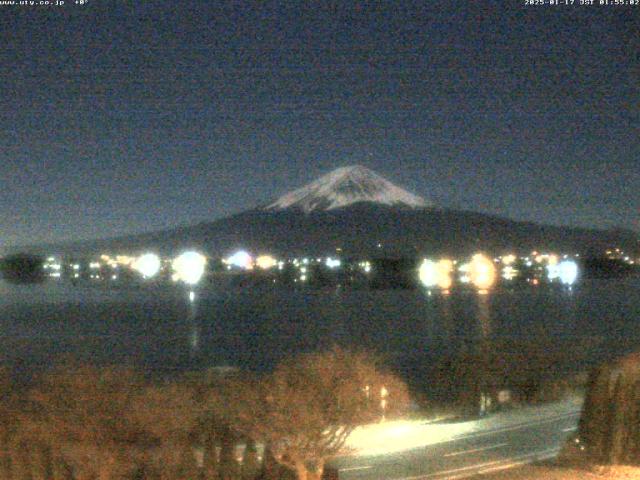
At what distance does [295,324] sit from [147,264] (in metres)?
19.2

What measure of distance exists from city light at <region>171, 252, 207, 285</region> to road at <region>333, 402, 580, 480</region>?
156 ft

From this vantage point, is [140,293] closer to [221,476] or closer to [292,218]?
[292,218]

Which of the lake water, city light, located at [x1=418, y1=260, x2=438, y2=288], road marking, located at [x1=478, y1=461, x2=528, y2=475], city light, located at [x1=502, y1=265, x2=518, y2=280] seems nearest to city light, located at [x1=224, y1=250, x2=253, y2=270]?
the lake water

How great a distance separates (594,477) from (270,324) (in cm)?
3733

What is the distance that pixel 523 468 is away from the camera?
10656 millimetres

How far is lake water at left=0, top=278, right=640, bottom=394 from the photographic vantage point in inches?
1266

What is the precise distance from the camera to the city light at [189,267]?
209ft

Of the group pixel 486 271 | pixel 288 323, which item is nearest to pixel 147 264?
pixel 288 323

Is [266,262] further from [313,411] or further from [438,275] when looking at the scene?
[313,411]

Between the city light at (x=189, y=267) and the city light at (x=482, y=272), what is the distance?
1687 centimetres

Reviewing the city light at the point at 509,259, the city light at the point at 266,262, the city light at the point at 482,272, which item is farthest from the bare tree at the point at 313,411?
the city light at the point at 266,262

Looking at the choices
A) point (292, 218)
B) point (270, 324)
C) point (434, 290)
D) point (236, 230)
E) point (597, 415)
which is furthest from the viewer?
point (292, 218)

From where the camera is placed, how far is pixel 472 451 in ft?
42.8

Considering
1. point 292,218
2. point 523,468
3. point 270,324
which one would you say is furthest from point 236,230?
point 523,468
